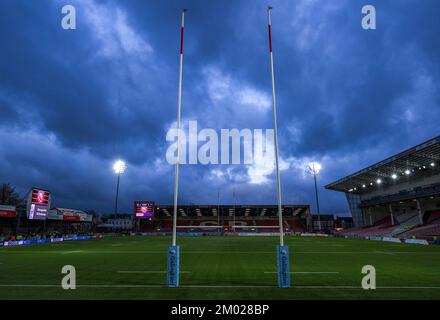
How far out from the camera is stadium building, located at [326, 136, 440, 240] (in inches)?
1826

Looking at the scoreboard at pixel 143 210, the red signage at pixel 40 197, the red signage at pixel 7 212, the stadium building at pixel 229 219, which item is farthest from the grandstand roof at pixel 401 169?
the red signage at pixel 7 212

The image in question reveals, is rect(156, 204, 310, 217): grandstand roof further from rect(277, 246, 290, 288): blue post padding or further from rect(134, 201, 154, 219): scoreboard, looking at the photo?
rect(277, 246, 290, 288): blue post padding

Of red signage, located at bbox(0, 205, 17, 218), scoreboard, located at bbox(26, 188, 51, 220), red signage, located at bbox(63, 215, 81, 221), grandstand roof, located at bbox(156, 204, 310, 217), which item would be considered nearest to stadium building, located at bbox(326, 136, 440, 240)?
grandstand roof, located at bbox(156, 204, 310, 217)

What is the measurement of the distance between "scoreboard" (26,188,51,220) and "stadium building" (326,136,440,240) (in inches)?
2184

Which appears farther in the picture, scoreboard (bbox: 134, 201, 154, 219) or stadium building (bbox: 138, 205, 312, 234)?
stadium building (bbox: 138, 205, 312, 234)

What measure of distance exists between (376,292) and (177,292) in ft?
22.9

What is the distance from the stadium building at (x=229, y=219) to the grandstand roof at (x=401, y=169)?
27499mm

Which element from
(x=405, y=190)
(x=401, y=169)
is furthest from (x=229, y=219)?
(x=401, y=169)

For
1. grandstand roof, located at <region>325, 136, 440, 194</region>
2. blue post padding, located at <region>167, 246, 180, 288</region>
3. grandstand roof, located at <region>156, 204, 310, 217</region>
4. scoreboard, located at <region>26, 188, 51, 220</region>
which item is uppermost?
grandstand roof, located at <region>325, 136, 440, 194</region>

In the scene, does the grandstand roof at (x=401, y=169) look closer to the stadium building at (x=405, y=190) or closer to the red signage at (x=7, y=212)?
the stadium building at (x=405, y=190)

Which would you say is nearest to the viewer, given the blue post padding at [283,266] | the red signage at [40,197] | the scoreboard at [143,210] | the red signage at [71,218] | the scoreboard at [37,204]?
the blue post padding at [283,266]

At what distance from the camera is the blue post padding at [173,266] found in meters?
9.77
